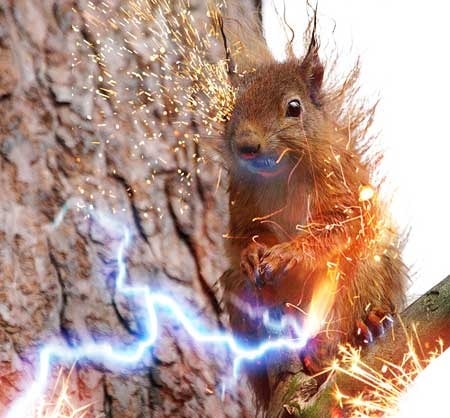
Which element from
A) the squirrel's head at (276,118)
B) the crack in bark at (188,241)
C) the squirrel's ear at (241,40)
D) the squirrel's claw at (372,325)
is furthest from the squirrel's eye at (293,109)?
the crack in bark at (188,241)

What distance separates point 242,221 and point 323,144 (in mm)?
158

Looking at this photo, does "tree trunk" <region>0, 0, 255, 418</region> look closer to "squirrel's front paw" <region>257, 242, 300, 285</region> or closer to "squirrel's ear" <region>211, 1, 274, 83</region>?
"squirrel's ear" <region>211, 1, 274, 83</region>

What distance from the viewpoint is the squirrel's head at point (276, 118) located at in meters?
1.15

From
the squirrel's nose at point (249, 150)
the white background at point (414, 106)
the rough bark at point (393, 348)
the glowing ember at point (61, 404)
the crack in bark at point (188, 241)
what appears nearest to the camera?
the rough bark at point (393, 348)

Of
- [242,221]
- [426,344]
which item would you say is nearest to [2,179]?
[242,221]

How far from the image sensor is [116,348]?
4.88ft

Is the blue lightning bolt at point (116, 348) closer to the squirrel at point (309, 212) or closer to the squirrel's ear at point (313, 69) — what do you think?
the squirrel at point (309, 212)

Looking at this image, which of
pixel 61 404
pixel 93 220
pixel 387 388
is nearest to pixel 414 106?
pixel 387 388

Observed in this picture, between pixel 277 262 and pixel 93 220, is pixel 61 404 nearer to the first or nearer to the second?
pixel 93 220

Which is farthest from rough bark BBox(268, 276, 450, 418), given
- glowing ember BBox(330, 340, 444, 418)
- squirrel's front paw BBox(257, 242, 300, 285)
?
squirrel's front paw BBox(257, 242, 300, 285)

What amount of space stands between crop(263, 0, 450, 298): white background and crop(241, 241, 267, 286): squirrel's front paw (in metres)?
0.20

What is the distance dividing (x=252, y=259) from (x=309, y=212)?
0.33 ft

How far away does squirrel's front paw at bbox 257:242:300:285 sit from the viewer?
1.14 meters

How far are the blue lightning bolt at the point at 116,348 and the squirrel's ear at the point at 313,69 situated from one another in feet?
1.48
